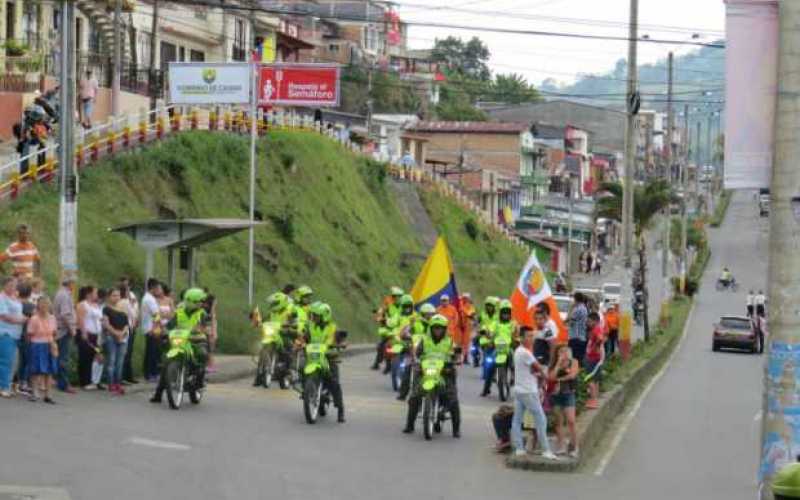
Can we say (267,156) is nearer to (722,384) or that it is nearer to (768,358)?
(722,384)

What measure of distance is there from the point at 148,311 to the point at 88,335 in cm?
225

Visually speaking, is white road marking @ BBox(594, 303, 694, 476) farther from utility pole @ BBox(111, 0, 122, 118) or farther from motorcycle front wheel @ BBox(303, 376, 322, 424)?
utility pole @ BBox(111, 0, 122, 118)

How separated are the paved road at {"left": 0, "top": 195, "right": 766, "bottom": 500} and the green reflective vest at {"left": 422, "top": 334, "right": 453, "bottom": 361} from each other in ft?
3.65

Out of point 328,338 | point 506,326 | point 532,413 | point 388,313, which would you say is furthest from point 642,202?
point 532,413

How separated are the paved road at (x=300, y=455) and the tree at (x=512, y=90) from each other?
385ft

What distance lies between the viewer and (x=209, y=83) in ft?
127

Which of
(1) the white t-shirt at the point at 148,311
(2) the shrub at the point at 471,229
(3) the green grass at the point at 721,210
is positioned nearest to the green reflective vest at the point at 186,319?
(1) the white t-shirt at the point at 148,311

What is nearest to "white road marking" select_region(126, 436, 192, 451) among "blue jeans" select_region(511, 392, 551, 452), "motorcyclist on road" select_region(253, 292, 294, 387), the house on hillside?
"blue jeans" select_region(511, 392, 551, 452)

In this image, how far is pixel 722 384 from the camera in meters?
38.1

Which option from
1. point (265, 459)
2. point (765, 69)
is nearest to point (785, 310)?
point (765, 69)

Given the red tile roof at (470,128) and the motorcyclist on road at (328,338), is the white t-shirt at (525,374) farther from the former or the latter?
the red tile roof at (470,128)

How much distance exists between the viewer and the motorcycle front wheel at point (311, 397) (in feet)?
70.1

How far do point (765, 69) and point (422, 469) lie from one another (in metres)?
7.02

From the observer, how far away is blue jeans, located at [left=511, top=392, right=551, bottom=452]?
1883 centimetres
